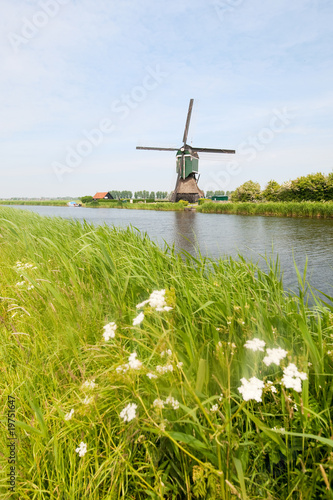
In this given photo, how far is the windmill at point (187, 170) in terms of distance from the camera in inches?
1554

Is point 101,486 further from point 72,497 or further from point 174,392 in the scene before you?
point 174,392

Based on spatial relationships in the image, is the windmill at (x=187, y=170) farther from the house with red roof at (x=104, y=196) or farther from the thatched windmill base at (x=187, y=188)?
the house with red roof at (x=104, y=196)

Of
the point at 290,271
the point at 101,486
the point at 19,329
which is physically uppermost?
the point at 19,329

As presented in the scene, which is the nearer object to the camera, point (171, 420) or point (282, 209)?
point (171, 420)

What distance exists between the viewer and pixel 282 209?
2700 cm

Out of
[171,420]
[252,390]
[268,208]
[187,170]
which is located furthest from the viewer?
[187,170]

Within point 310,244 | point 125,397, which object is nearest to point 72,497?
point 125,397

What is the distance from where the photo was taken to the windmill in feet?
129

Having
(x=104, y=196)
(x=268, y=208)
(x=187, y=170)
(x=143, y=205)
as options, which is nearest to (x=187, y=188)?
(x=187, y=170)

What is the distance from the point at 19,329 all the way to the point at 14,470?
1.24 metres

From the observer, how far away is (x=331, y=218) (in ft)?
78.6

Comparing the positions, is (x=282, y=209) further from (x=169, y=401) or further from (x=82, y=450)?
(x=82, y=450)

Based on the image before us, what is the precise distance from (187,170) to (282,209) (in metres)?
17.3

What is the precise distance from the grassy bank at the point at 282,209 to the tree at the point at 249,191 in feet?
41.8
